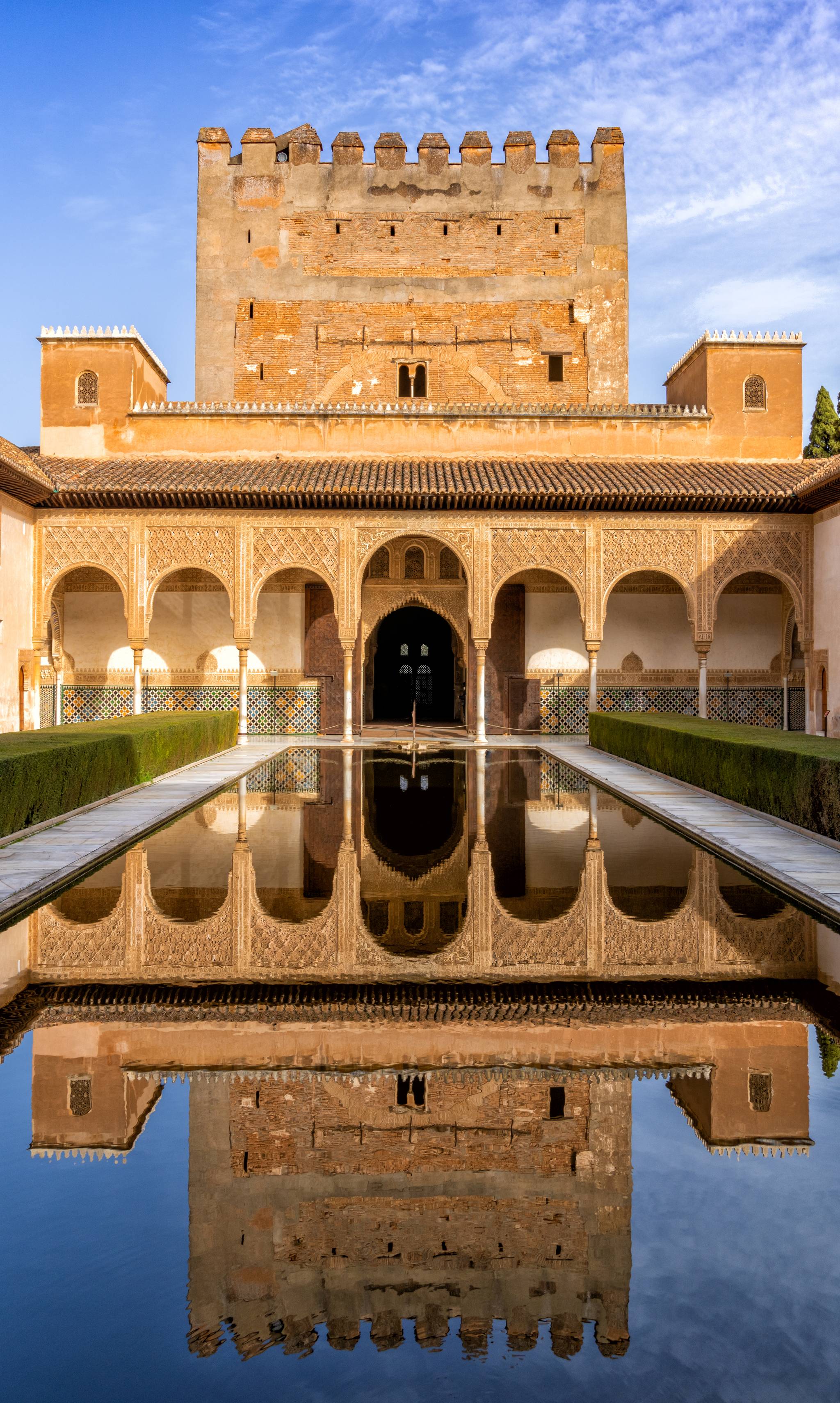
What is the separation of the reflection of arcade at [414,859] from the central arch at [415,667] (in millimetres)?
12393

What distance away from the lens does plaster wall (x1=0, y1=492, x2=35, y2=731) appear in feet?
50.4

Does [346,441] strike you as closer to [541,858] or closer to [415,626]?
[415,626]

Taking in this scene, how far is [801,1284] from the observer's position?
7.14ft

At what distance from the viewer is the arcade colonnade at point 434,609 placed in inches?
659

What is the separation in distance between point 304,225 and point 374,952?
22754 mm

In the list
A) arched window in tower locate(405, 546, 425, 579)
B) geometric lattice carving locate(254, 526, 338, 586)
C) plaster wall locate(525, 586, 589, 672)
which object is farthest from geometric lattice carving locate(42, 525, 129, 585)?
plaster wall locate(525, 586, 589, 672)

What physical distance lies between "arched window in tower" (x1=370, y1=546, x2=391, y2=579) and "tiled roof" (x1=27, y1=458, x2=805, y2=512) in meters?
1.93

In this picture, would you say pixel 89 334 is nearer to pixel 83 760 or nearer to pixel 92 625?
pixel 92 625

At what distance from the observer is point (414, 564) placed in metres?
19.3

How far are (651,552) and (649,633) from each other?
2.24 metres

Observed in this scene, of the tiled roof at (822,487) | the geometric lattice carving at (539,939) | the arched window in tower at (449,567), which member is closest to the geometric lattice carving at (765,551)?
the tiled roof at (822,487)

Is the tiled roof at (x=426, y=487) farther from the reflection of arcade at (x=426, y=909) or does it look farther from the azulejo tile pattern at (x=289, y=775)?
the reflection of arcade at (x=426, y=909)

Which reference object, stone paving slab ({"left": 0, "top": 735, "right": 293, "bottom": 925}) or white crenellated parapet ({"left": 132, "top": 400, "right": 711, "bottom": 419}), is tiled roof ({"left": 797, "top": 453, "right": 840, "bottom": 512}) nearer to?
white crenellated parapet ({"left": 132, "top": 400, "right": 711, "bottom": 419})

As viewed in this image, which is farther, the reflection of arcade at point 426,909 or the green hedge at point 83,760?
the green hedge at point 83,760
